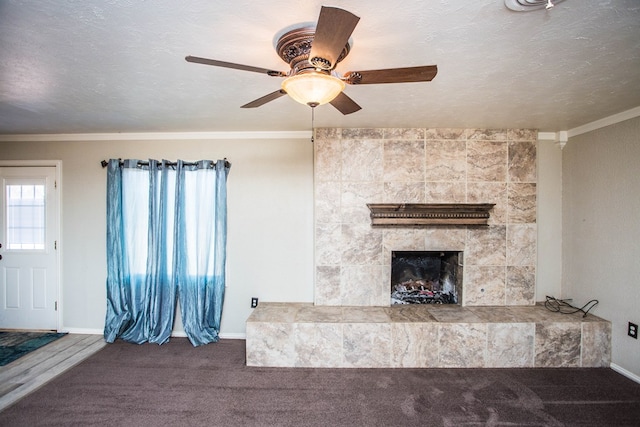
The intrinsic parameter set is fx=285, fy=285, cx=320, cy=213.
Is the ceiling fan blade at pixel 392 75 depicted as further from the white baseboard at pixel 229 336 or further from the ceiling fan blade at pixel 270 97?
the white baseboard at pixel 229 336

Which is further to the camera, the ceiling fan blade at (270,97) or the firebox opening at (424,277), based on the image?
the firebox opening at (424,277)

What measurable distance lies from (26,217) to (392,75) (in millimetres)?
4579

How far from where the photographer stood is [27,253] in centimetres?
351

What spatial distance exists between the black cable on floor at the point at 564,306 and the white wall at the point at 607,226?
6 cm

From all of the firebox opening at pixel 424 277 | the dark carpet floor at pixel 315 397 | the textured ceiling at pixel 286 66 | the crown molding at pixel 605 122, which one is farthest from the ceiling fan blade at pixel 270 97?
the crown molding at pixel 605 122

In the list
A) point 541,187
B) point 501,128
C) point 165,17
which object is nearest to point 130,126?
point 165,17

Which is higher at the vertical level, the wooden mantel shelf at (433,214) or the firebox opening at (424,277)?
the wooden mantel shelf at (433,214)

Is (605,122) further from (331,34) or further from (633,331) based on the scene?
(331,34)

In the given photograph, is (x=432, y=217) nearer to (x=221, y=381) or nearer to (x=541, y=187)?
(x=541, y=187)

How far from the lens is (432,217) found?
312 centimetres

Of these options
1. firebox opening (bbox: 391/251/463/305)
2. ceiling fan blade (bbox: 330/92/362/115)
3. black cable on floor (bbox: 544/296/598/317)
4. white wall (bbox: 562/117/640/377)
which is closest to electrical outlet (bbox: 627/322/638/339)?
white wall (bbox: 562/117/640/377)

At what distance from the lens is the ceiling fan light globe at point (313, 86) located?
1.25 metres

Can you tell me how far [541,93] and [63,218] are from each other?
16.8ft

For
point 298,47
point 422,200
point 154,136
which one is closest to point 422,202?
point 422,200
